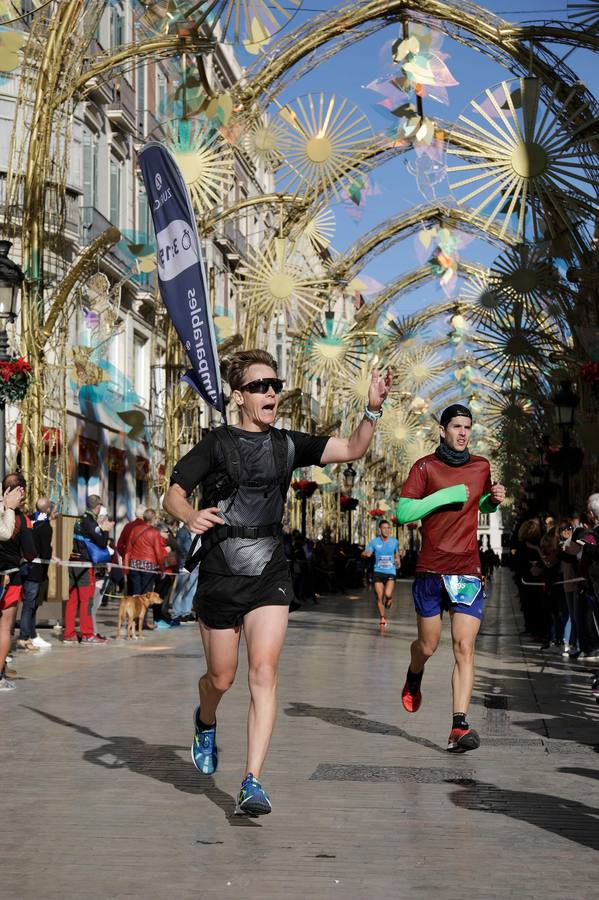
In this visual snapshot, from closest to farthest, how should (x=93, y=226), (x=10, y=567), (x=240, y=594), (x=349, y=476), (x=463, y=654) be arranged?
1. (x=240, y=594)
2. (x=463, y=654)
3. (x=10, y=567)
4. (x=93, y=226)
5. (x=349, y=476)

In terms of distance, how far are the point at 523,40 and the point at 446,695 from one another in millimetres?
11193

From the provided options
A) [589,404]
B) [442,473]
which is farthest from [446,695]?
[589,404]

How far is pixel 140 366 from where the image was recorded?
4147cm

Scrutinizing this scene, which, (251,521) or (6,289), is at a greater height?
(6,289)

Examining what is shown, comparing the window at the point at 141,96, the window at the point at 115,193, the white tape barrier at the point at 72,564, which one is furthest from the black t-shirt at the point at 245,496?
the window at the point at 141,96

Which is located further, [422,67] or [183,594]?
[183,594]

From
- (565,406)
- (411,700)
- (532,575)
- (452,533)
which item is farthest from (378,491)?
(452,533)

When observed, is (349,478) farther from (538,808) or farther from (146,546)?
(538,808)

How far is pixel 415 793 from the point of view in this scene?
7254 millimetres

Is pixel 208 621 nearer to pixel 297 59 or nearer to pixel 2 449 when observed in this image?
pixel 2 449

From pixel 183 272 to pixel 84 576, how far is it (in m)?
9.98

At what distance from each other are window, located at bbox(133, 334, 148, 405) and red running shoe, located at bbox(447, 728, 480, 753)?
106 ft

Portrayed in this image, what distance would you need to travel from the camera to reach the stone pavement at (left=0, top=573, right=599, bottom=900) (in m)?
5.41

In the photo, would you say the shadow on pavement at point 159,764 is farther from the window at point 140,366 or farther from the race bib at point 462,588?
the window at point 140,366
